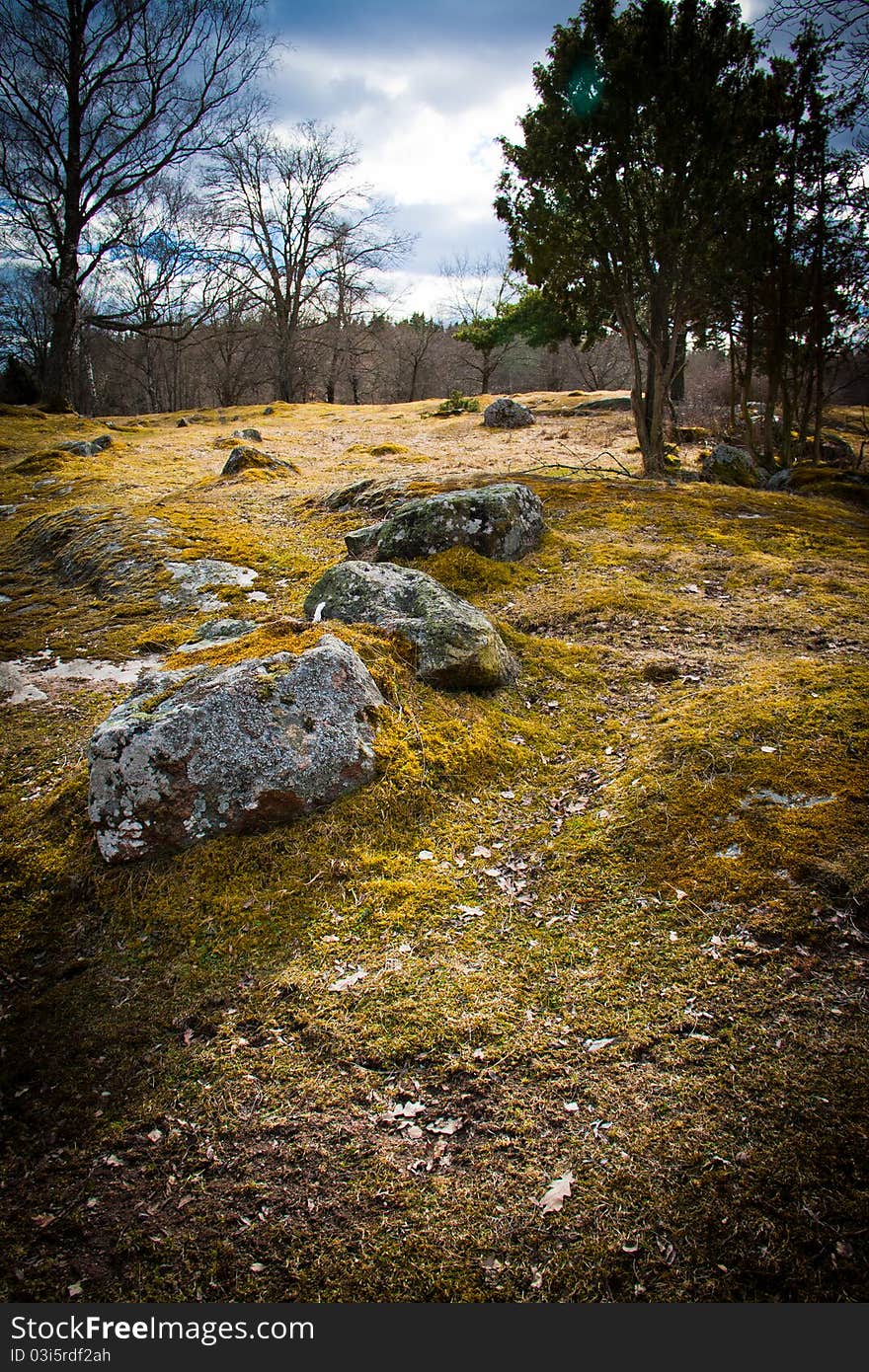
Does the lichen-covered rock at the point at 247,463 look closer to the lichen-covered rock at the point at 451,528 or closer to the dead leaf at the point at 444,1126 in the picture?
the lichen-covered rock at the point at 451,528

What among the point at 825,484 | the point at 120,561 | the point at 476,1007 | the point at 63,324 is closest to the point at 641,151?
the point at 825,484

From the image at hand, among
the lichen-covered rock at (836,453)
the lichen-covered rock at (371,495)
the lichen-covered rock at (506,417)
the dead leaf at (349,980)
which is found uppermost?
the lichen-covered rock at (506,417)

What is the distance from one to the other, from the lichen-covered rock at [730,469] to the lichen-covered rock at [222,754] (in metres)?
13.0

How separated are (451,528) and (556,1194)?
6.12 metres

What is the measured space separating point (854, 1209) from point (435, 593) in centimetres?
402

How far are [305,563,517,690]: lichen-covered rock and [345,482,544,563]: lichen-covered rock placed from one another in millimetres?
1810

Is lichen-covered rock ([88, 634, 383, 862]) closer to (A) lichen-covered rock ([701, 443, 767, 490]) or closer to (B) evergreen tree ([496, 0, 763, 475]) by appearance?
(B) evergreen tree ([496, 0, 763, 475])

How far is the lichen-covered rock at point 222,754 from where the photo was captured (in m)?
3.14

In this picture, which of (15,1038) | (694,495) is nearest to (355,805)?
(15,1038)

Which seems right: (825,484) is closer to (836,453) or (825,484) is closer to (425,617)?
(836,453)

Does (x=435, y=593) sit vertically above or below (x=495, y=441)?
below

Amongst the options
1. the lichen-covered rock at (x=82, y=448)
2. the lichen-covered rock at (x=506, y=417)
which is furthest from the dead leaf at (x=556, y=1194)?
the lichen-covered rock at (x=506, y=417)

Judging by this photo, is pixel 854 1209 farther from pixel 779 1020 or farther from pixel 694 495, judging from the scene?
pixel 694 495

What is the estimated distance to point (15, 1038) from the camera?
2.38 metres
